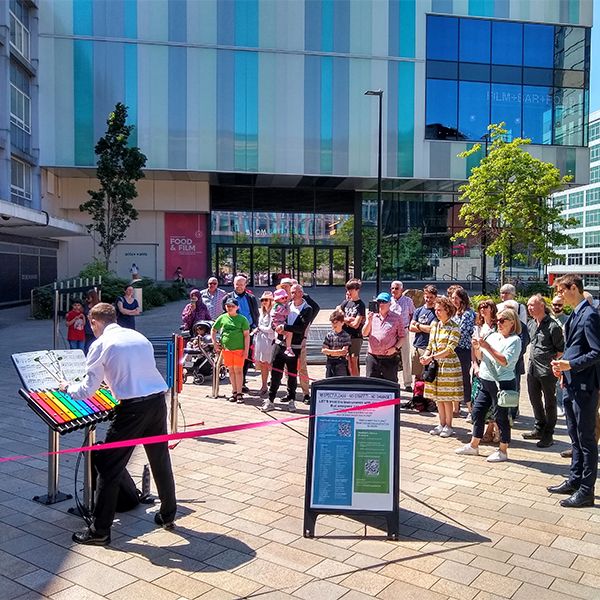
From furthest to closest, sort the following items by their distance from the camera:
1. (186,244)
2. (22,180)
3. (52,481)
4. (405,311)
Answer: (186,244) → (22,180) → (405,311) → (52,481)

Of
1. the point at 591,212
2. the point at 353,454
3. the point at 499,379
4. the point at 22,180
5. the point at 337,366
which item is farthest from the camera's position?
the point at 591,212

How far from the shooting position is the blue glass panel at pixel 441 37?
36.1 meters

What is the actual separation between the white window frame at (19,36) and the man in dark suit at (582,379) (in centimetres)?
3101

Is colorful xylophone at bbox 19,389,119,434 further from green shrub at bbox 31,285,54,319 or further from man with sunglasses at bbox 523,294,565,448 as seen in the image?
green shrub at bbox 31,285,54,319

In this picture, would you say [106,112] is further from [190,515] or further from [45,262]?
[190,515]

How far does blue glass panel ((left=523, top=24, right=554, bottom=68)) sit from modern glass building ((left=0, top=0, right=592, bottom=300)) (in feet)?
0.25

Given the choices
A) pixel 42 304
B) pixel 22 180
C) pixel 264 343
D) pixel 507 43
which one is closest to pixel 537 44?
pixel 507 43

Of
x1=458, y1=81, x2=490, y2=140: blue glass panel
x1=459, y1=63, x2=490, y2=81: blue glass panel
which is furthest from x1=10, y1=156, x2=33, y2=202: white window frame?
x1=459, y1=63, x2=490, y2=81: blue glass panel

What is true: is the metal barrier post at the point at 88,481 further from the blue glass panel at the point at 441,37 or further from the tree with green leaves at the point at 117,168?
the blue glass panel at the point at 441,37

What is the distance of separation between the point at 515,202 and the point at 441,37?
16.6 metres

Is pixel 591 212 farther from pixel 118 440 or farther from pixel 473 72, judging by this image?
pixel 118 440

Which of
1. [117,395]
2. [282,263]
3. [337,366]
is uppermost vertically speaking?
[282,263]

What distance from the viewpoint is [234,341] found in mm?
9844

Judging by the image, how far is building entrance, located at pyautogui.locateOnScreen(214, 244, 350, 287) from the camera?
40.9m
